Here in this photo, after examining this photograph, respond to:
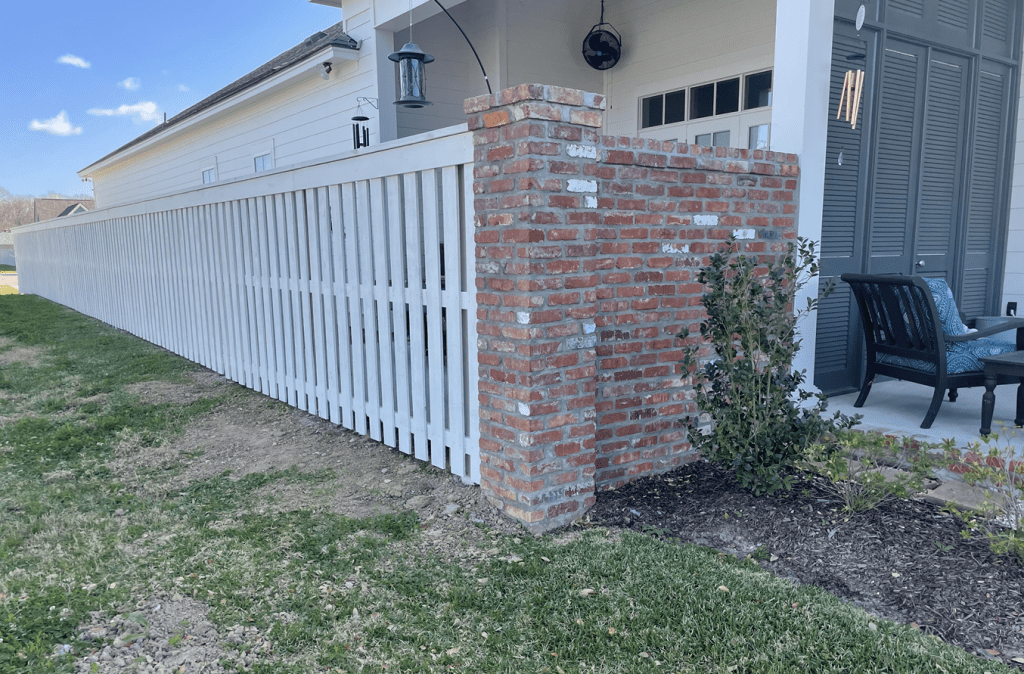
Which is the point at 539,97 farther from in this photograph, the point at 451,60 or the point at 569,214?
the point at 451,60

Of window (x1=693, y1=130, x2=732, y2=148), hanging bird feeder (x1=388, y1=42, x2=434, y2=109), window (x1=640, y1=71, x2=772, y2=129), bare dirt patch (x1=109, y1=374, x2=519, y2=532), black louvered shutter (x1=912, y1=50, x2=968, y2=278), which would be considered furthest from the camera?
window (x1=693, y1=130, x2=732, y2=148)

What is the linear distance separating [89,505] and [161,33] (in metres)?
97.5

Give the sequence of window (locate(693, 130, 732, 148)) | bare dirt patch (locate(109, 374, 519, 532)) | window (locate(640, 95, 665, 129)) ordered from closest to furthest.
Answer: bare dirt patch (locate(109, 374, 519, 532)) → window (locate(693, 130, 732, 148)) → window (locate(640, 95, 665, 129))

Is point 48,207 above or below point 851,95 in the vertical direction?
above

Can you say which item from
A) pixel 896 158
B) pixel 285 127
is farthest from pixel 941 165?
pixel 285 127

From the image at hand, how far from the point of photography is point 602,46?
809cm

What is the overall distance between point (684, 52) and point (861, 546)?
20.1 feet

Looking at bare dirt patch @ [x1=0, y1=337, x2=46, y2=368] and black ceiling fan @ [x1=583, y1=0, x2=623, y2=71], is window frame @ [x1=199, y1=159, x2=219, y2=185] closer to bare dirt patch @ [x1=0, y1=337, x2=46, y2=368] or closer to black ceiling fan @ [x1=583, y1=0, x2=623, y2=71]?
bare dirt patch @ [x1=0, y1=337, x2=46, y2=368]

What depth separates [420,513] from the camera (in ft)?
11.0

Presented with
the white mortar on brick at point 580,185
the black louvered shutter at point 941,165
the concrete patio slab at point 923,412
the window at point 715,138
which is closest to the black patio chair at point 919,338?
the concrete patio slab at point 923,412

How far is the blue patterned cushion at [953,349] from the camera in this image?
4.21 m

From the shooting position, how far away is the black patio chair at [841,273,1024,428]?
163 inches

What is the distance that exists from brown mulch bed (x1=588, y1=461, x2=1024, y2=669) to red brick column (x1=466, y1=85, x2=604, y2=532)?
1.20ft

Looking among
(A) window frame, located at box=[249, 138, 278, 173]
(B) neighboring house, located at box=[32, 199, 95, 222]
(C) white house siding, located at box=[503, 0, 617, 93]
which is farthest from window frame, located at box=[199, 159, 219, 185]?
(B) neighboring house, located at box=[32, 199, 95, 222]
